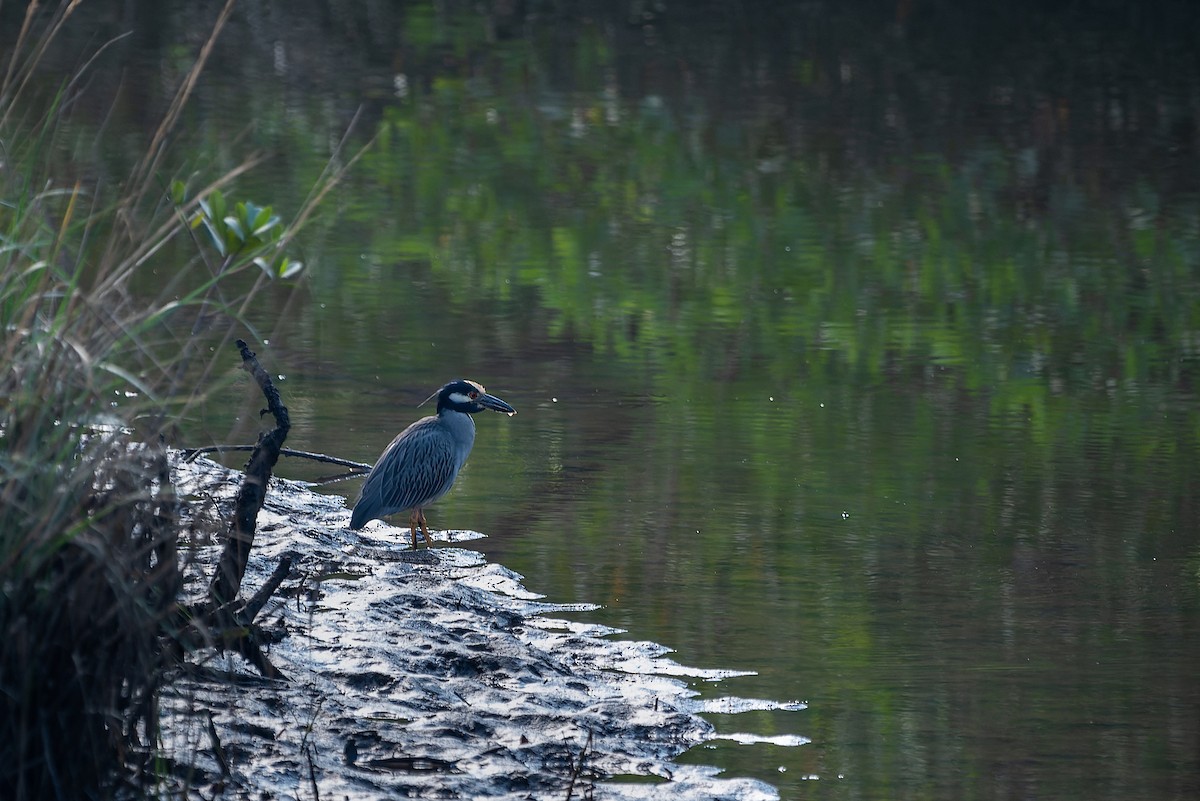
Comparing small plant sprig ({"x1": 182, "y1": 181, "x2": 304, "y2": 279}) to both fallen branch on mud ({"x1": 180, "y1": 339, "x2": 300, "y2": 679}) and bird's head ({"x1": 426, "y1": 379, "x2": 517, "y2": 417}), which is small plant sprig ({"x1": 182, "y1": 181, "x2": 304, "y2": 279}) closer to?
fallen branch on mud ({"x1": 180, "y1": 339, "x2": 300, "y2": 679})

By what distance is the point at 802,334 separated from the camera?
1105 centimetres

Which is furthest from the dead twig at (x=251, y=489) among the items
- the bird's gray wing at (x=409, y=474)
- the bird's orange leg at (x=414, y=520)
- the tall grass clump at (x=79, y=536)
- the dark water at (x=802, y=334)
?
the bird's gray wing at (x=409, y=474)

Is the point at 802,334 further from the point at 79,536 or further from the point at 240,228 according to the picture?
the point at 79,536

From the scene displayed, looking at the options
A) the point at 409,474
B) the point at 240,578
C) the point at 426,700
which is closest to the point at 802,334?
the point at 409,474

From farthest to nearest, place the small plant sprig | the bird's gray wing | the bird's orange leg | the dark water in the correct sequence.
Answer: the bird's gray wing → the bird's orange leg → the dark water → the small plant sprig

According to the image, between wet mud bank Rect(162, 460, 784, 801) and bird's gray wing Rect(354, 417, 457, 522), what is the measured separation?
576mm

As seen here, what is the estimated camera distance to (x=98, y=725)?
4250 millimetres

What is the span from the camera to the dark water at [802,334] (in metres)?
6.27

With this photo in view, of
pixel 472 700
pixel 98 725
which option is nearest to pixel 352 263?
pixel 472 700

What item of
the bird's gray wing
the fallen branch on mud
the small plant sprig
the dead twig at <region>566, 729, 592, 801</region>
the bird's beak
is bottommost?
the dead twig at <region>566, 729, 592, 801</region>

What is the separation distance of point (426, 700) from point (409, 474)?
2.15 metres

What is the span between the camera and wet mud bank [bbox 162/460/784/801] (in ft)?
16.1

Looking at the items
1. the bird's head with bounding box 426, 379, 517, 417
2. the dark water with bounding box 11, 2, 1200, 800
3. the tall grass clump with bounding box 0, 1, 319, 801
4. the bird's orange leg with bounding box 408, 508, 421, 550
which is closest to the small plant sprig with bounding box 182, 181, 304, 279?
the dark water with bounding box 11, 2, 1200, 800

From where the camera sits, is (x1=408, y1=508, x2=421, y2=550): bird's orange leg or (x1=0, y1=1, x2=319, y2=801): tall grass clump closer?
(x1=0, y1=1, x2=319, y2=801): tall grass clump
